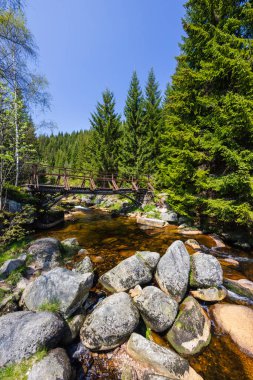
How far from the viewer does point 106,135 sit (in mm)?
21047

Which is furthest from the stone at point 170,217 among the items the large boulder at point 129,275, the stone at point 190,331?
the stone at point 190,331

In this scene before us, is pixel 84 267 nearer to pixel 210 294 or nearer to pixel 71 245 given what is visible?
pixel 71 245

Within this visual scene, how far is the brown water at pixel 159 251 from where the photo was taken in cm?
294

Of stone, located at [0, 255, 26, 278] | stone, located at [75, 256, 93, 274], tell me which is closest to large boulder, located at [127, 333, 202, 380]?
stone, located at [75, 256, 93, 274]

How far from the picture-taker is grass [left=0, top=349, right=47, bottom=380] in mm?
2395

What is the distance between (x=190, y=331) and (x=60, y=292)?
9.01 feet

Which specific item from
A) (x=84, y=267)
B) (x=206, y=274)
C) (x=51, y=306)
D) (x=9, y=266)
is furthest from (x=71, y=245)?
(x=206, y=274)

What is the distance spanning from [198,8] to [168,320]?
47.9 ft

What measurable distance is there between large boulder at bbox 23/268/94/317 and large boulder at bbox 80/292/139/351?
0.47 meters

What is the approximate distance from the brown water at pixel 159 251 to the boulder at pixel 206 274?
1.02m

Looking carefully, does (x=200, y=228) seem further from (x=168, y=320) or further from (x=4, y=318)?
(x=4, y=318)

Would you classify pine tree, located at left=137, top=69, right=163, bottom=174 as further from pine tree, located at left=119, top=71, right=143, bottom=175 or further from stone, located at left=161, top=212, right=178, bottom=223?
stone, located at left=161, top=212, right=178, bottom=223

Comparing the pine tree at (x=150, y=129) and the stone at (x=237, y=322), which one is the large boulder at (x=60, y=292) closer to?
the stone at (x=237, y=322)

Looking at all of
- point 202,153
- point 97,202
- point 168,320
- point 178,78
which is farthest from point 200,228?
point 97,202
